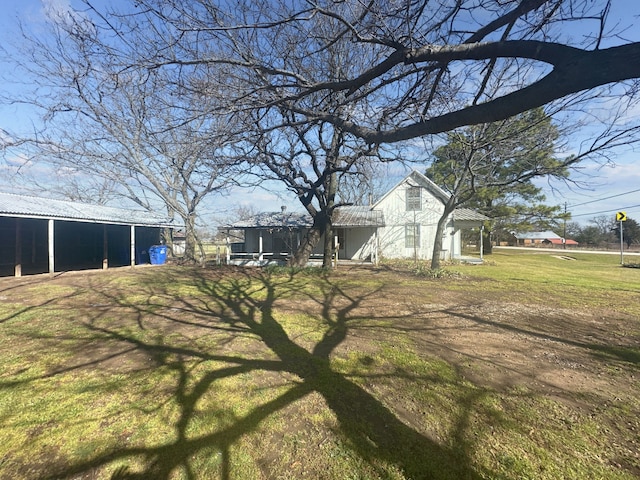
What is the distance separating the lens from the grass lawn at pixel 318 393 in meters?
2.30

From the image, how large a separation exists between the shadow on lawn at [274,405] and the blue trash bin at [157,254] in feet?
43.4

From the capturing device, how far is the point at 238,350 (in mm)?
4492

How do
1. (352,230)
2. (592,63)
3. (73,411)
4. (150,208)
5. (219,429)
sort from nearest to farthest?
1. (592,63)
2. (219,429)
3. (73,411)
4. (352,230)
5. (150,208)

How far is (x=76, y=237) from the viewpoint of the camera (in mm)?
19188

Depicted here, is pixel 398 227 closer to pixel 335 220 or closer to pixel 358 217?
pixel 358 217

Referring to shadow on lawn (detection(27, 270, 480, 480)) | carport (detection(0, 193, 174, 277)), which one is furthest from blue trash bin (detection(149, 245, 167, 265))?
shadow on lawn (detection(27, 270, 480, 480))

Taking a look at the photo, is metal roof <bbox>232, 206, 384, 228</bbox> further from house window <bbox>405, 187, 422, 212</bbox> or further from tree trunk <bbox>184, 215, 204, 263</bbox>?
tree trunk <bbox>184, 215, 204, 263</bbox>

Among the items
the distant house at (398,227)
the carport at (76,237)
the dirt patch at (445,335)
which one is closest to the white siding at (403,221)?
the distant house at (398,227)

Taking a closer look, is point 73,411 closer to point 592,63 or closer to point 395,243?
point 592,63

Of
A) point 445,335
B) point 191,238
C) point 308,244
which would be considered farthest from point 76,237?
point 445,335

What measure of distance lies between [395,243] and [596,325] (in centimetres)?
1504

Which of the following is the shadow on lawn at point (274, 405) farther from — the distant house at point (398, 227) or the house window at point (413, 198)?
the house window at point (413, 198)

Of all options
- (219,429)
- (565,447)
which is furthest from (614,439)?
(219,429)

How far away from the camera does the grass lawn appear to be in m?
2.30
